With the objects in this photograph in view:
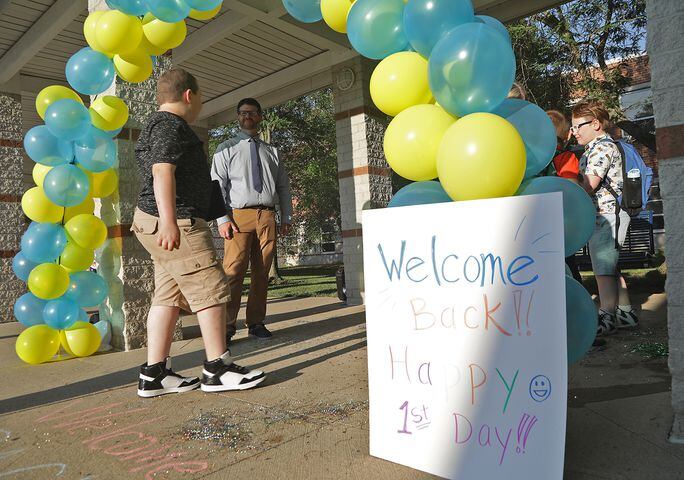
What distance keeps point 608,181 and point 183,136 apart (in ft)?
11.3

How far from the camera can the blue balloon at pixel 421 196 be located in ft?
7.23

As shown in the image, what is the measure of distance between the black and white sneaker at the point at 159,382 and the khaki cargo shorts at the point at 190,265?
1.35 ft

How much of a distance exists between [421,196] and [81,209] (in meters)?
3.66

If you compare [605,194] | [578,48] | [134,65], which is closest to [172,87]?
[134,65]

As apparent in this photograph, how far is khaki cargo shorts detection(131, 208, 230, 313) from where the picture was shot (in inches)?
123

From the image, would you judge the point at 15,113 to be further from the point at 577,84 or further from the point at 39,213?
the point at 577,84

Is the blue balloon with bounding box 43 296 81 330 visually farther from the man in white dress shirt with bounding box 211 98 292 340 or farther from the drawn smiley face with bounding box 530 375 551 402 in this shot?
the drawn smiley face with bounding box 530 375 551 402

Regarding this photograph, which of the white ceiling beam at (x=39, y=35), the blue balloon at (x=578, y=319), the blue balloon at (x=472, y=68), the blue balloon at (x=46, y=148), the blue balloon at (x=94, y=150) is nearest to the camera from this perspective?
the blue balloon at (x=472, y=68)

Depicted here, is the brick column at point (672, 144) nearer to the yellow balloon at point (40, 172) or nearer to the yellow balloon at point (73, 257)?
the yellow balloon at point (73, 257)

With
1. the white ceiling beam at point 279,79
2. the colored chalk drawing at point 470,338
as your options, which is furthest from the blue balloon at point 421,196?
the white ceiling beam at point 279,79

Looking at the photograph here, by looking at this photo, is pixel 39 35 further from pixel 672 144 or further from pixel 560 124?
pixel 672 144

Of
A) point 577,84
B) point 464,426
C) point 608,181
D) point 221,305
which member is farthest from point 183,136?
point 577,84

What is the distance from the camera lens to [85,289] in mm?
4484

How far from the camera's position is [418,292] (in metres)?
2.02
